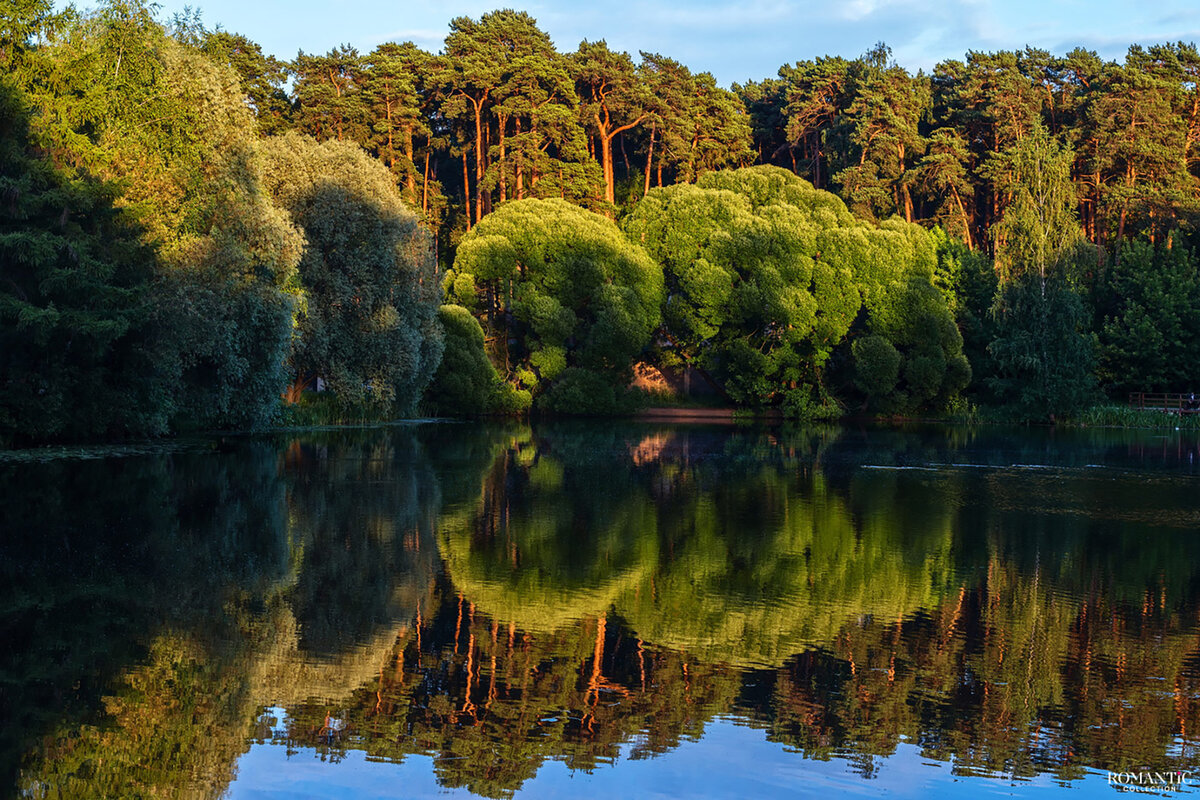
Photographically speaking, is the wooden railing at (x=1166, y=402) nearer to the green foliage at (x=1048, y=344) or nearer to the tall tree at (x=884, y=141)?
the green foliage at (x=1048, y=344)

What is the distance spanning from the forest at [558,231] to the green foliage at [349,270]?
133 millimetres

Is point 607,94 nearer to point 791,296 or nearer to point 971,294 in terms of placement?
point 791,296

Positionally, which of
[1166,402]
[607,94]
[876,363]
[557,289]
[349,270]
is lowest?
[1166,402]

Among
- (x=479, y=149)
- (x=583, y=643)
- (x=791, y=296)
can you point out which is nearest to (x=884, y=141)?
(x=791, y=296)

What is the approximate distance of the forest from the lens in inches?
1378

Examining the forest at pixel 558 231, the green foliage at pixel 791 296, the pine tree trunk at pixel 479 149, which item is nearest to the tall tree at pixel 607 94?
the forest at pixel 558 231

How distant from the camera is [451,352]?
60.9 metres

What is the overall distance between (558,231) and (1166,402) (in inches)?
1444

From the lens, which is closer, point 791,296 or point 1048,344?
point 1048,344

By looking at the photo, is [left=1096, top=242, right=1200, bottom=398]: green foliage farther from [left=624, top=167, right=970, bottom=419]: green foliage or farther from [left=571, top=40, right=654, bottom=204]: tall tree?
[left=571, top=40, right=654, bottom=204]: tall tree

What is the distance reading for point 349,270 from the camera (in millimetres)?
48344

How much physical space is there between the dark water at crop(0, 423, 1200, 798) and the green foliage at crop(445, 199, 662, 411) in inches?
1507

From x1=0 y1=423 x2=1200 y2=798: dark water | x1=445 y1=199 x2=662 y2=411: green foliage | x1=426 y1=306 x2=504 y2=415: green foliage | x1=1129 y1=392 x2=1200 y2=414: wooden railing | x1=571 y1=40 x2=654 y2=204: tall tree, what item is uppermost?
x1=571 y1=40 x2=654 y2=204: tall tree

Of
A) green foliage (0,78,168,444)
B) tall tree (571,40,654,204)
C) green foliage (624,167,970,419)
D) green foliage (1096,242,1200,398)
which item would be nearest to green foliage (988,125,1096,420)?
green foliage (624,167,970,419)
